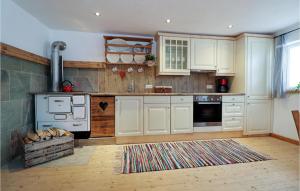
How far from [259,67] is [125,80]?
291 centimetres

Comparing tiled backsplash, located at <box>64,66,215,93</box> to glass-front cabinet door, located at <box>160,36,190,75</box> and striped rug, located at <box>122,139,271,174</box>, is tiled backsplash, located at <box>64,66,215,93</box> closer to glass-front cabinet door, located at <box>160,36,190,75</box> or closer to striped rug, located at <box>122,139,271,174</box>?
glass-front cabinet door, located at <box>160,36,190,75</box>

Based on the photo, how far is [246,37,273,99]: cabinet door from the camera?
3482mm

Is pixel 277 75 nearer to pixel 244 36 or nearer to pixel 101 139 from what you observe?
pixel 244 36

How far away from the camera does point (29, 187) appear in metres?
1.72

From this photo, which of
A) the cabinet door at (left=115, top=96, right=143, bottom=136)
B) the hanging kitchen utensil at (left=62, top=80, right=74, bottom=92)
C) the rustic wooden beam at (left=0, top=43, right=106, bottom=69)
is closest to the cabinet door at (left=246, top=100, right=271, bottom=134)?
the cabinet door at (left=115, top=96, right=143, bottom=136)

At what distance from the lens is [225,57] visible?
373 cm

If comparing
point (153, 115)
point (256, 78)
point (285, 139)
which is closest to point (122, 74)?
point (153, 115)

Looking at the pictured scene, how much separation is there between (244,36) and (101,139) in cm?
357

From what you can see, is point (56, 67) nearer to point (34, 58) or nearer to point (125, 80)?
point (34, 58)

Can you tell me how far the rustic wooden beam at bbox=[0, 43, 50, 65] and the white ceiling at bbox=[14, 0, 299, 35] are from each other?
2.23 feet

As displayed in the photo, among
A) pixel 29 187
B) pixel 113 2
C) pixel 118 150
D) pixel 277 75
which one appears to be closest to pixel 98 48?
pixel 113 2

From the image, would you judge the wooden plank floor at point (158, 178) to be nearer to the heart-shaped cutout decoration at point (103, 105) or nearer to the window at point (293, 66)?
the heart-shaped cutout decoration at point (103, 105)

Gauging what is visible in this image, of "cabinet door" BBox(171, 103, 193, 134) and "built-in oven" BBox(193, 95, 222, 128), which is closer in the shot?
"cabinet door" BBox(171, 103, 193, 134)

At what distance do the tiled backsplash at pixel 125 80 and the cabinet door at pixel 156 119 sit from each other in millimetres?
752
